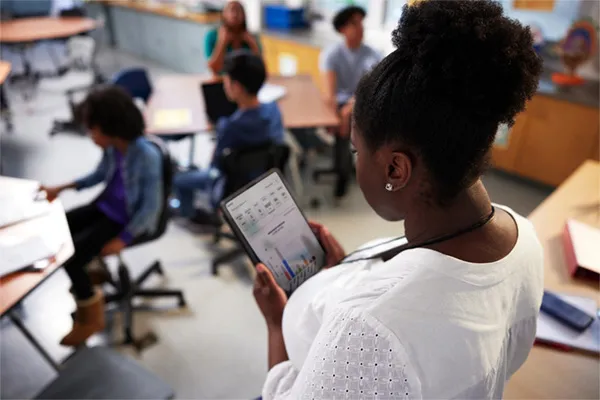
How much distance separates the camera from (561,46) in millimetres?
3148

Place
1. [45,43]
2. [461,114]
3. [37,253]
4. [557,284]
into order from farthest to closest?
1. [45,43]
2. [557,284]
3. [37,253]
4. [461,114]

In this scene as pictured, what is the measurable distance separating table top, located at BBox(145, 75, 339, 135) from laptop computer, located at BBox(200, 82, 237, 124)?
58mm

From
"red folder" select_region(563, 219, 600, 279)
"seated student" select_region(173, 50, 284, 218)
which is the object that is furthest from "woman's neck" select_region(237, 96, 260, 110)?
"red folder" select_region(563, 219, 600, 279)

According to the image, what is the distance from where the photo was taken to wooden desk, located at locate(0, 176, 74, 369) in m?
1.12

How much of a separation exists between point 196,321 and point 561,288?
1.56 metres

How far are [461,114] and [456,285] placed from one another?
0.81 feet

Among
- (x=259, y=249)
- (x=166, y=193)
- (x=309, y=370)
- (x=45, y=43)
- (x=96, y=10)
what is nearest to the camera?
(x=309, y=370)

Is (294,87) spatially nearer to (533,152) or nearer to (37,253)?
(533,152)

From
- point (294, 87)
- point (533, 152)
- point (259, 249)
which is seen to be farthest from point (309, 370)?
point (533, 152)

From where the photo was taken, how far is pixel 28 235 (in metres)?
1.27

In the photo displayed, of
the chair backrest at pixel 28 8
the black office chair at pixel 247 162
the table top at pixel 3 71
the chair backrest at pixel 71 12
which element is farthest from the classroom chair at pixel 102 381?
the chair backrest at pixel 28 8

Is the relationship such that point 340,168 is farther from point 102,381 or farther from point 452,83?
point 452,83

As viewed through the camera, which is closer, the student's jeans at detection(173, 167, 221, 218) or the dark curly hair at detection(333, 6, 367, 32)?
the student's jeans at detection(173, 167, 221, 218)

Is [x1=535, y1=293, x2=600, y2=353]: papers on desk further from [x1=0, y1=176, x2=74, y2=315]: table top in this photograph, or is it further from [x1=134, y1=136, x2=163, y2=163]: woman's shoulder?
[x1=134, y1=136, x2=163, y2=163]: woman's shoulder
